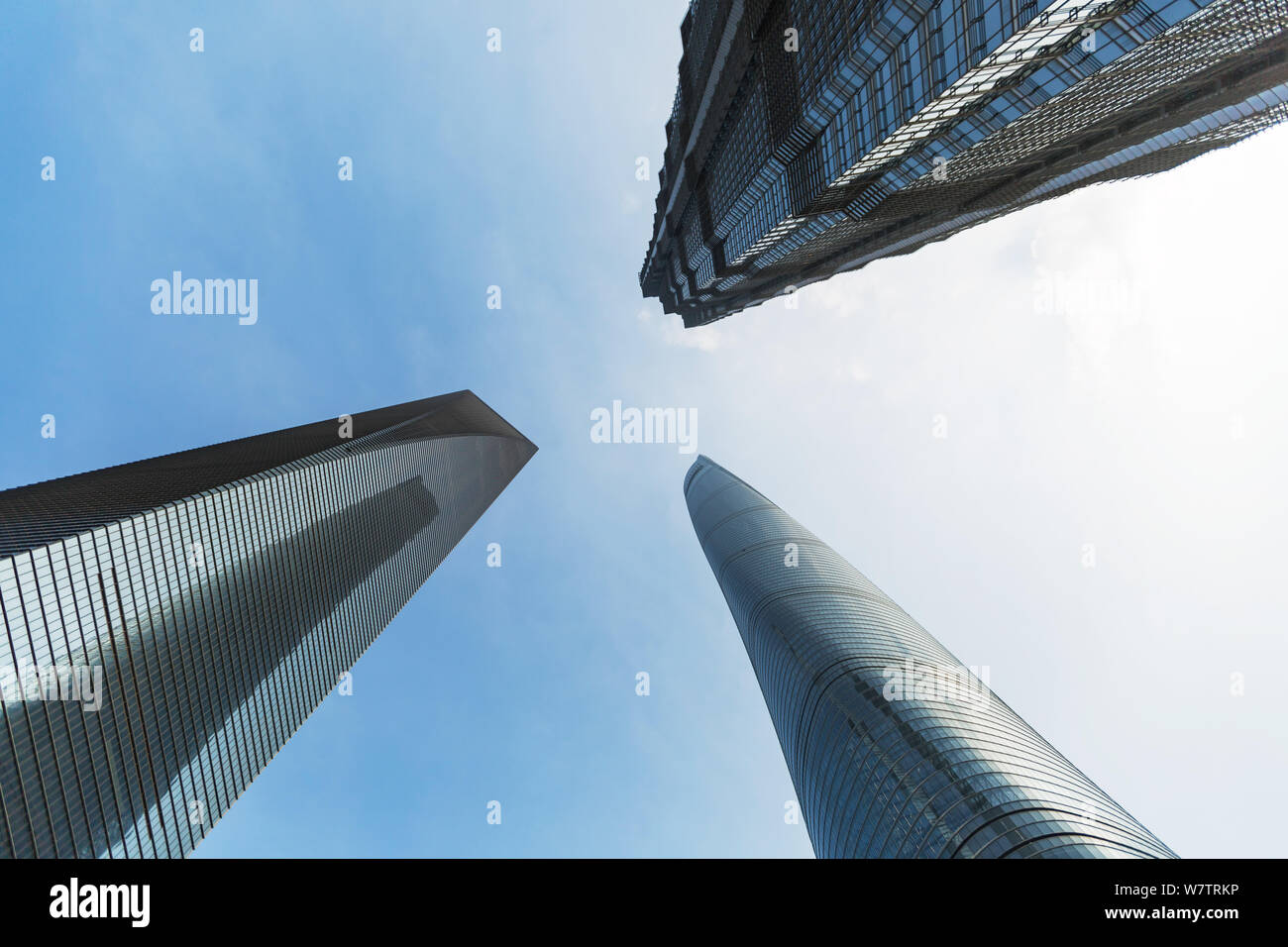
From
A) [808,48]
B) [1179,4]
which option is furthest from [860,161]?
[1179,4]

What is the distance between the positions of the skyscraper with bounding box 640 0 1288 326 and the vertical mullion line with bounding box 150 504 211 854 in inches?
3578

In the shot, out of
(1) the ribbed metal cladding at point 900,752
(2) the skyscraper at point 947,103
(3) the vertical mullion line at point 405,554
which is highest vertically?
(2) the skyscraper at point 947,103

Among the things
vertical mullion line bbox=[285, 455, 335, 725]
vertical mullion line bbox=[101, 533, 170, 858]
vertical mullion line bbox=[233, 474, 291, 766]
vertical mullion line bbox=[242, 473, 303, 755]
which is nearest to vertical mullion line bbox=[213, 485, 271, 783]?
vertical mullion line bbox=[233, 474, 291, 766]

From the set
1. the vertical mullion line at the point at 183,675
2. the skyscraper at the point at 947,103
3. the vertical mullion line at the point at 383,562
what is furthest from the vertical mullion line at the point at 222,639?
the skyscraper at the point at 947,103

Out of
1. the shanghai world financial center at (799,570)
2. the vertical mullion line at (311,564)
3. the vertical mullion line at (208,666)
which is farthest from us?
the vertical mullion line at (311,564)

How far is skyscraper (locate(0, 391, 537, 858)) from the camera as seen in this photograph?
5984 centimetres

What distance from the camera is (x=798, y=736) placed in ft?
303

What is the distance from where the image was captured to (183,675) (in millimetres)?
82812

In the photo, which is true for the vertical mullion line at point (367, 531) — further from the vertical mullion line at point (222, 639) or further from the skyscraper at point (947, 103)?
the skyscraper at point (947, 103)

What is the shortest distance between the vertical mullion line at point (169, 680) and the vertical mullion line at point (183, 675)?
0.41 feet

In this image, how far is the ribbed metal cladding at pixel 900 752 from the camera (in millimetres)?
56094

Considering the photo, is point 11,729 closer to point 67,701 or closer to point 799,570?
point 67,701

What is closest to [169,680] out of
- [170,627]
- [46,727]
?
[170,627]
